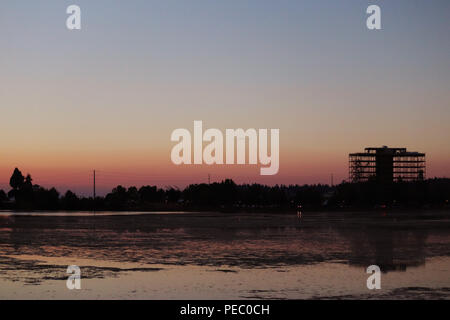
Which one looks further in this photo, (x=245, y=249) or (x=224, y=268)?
(x=245, y=249)

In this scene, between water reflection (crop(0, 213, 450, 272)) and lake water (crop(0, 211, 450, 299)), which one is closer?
lake water (crop(0, 211, 450, 299))

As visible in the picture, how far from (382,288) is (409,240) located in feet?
72.2

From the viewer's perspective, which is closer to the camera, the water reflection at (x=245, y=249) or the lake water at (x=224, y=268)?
the lake water at (x=224, y=268)

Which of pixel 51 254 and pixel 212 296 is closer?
pixel 212 296

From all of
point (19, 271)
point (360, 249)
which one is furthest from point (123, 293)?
point (360, 249)

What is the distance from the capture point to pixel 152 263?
2823 centimetres
